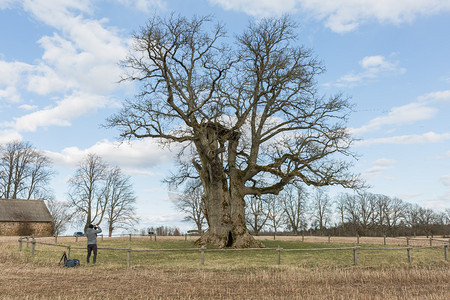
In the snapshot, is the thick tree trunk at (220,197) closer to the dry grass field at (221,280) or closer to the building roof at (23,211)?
the dry grass field at (221,280)

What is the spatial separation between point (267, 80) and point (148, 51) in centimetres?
816

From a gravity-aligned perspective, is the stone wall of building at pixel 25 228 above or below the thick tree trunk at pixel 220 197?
below

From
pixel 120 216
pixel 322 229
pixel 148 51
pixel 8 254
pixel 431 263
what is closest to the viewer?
pixel 431 263

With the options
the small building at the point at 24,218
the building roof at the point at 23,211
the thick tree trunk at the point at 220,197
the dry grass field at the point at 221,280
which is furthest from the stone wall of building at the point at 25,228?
the dry grass field at the point at 221,280

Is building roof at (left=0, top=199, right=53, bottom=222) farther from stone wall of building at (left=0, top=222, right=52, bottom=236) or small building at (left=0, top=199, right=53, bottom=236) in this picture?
stone wall of building at (left=0, top=222, right=52, bottom=236)

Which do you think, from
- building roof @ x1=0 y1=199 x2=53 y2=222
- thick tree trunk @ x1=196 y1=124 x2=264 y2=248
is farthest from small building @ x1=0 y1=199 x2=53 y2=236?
thick tree trunk @ x1=196 y1=124 x2=264 y2=248

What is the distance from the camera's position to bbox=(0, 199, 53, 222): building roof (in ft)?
144

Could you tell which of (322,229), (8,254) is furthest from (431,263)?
(322,229)

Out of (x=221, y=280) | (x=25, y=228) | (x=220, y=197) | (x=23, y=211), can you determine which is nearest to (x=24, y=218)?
(x=23, y=211)

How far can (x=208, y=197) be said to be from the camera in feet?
86.7

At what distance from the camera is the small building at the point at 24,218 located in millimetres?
43969

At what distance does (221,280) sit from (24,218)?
4039cm

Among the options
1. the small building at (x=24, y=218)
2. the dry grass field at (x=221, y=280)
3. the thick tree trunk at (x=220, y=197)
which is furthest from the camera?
the small building at (x=24, y=218)

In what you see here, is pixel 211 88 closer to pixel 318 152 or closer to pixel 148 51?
pixel 148 51
